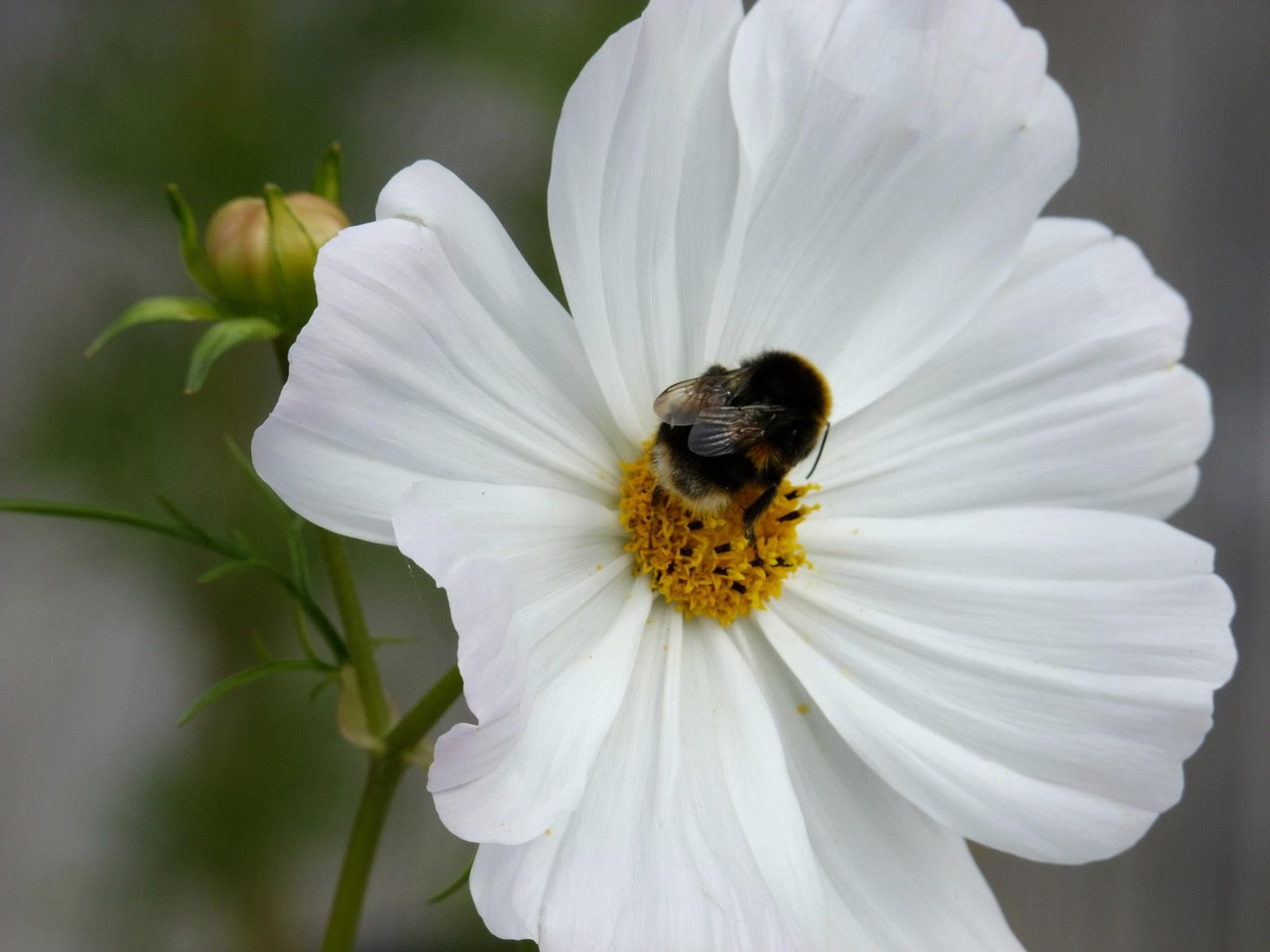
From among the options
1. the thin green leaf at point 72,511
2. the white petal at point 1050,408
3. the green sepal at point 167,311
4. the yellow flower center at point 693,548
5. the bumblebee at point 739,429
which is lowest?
the thin green leaf at point 72,511

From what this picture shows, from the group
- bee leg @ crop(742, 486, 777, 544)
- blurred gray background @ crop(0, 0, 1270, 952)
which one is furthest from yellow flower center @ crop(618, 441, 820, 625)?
blurred gray background @ crop(0, 0, 1270, 952)

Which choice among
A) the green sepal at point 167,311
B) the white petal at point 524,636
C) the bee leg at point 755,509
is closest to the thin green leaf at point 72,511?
the green sepal at point 167,311

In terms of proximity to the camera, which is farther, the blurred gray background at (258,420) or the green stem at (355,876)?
the blurred gray background at (258,420)

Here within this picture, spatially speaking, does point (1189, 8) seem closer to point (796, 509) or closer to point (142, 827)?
point (796, 509)

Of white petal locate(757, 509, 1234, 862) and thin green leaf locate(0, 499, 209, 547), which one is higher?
white petal locate(757, 509, 1234, 862)

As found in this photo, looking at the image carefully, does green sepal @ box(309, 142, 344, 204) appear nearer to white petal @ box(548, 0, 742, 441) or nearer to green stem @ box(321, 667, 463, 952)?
white petal @ box(548, 0, 742, 441)

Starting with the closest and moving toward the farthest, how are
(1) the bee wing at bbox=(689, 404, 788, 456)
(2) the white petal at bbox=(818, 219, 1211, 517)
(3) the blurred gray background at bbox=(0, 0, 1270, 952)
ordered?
(1) the bee wing at bbox=(689, 404, 788, 456) → (2) the white petal at bbox=(818, 219, 1211, 517) → (3) the blurred gray background at bbox=(0, 0, 1270, 952)

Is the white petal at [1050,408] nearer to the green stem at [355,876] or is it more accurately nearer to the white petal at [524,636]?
the white petal at [524,636]

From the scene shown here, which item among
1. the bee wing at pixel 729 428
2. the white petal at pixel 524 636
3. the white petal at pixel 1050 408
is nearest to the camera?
the white petal at pixel 524 636
